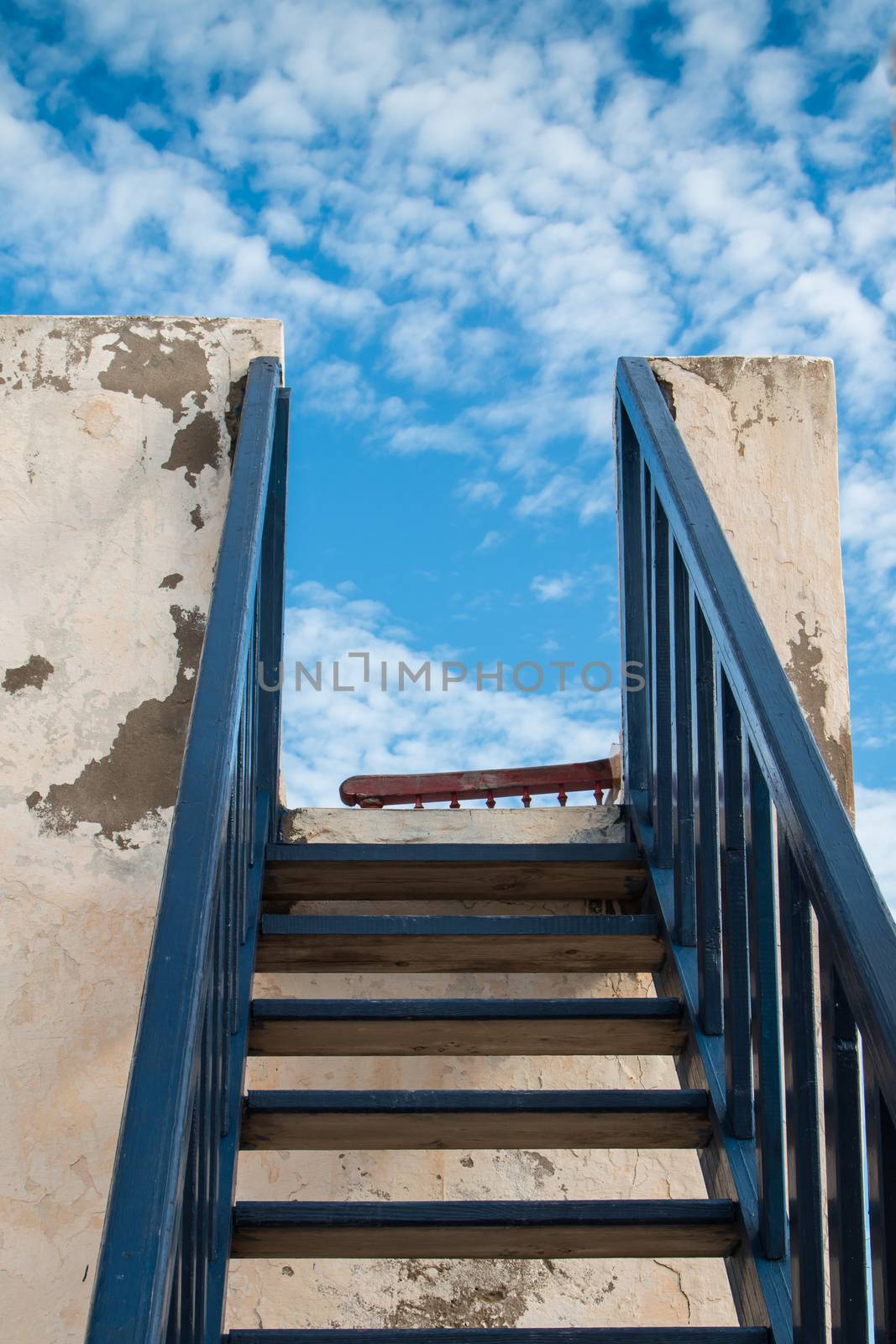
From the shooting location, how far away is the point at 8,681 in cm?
313

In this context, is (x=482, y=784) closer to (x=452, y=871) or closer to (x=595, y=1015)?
(x=452, y=871)

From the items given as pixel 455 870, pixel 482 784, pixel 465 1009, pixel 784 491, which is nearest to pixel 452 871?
pixel 455 870

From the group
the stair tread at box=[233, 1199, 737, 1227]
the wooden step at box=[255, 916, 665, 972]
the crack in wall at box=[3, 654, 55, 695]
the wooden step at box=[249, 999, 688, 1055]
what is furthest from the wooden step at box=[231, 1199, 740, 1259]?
the crack in wall at box=[3, 654, 55, 695]

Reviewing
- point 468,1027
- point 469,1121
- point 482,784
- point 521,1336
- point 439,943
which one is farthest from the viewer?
point 482,784

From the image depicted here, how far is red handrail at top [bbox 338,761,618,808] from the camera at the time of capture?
177 inches

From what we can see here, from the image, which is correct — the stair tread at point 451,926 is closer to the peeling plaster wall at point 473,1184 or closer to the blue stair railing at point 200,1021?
the blue stair railing at point 200,1021

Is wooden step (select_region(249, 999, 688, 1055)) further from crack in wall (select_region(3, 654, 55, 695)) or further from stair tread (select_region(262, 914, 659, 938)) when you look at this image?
crack in wall (select_region(3, 654, 55, 695))

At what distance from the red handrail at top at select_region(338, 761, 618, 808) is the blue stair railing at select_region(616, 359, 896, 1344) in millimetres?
1974

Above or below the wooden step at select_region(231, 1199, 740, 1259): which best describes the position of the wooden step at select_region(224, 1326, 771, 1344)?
below

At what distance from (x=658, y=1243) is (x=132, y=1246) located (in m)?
0.95

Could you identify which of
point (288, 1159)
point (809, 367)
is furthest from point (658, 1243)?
point (809, 367)

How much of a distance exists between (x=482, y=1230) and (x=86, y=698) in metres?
1.77

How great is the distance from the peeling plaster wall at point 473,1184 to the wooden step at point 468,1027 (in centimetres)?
62

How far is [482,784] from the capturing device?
457 centimetres
